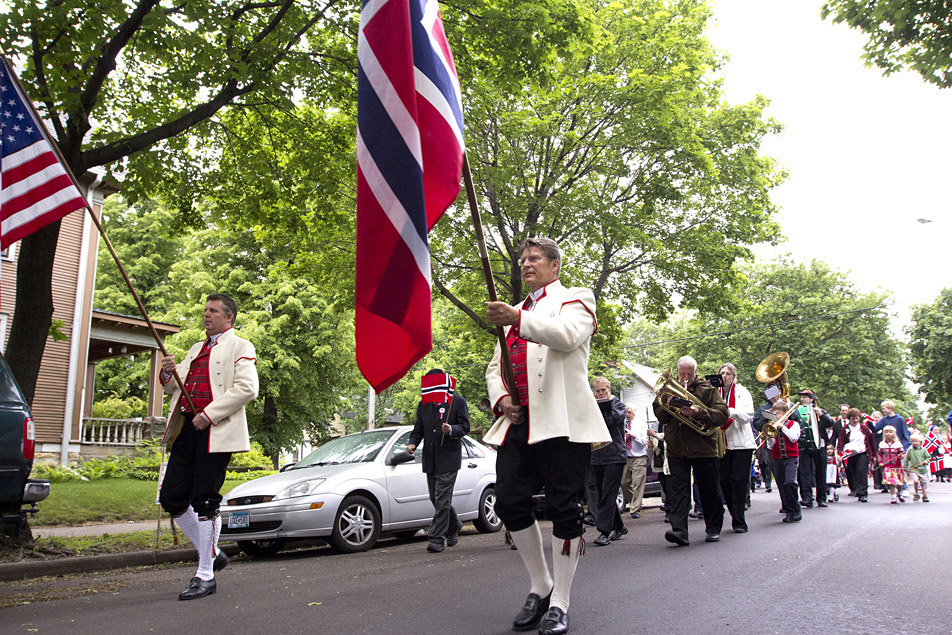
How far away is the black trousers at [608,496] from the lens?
8922 mm

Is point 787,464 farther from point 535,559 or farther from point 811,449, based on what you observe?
point 535,559

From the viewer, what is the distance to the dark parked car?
20.3ft

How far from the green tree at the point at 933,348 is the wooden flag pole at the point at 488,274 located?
42.2 meters

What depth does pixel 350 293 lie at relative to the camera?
18562 millimetres

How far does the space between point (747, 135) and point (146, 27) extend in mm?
16392

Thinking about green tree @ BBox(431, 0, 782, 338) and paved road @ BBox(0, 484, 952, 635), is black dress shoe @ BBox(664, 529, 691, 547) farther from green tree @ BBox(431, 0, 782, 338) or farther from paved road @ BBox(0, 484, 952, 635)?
green tree @ BBox(431, 0, 782, 338)

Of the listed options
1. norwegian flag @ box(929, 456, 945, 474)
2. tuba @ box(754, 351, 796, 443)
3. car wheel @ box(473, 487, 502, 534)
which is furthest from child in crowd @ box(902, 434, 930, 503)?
norwegian flag @ box(929, 456, 945, 474)

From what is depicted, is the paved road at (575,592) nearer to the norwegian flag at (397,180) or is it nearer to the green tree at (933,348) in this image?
the norwegian flag at (397,180)

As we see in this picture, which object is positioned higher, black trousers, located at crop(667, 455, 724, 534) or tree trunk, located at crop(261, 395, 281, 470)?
tree trunk, located at crop(261, 395, 281, 470)

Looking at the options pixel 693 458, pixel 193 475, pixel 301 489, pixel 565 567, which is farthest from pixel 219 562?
pixel 693 458

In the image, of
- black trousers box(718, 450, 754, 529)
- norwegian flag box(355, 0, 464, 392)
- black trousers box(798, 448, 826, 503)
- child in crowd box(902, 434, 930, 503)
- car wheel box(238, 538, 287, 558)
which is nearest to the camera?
norwegian flag box(355, 0, 464, 392)

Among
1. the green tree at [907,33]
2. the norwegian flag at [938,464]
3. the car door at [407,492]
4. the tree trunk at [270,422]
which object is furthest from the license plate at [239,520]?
the norwegian flag at [938,464]

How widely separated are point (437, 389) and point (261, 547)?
114 inches

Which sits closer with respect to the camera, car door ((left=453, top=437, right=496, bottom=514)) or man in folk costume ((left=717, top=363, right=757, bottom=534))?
man in folk costume ((left=717, top=363, right=757, bottom=534))
